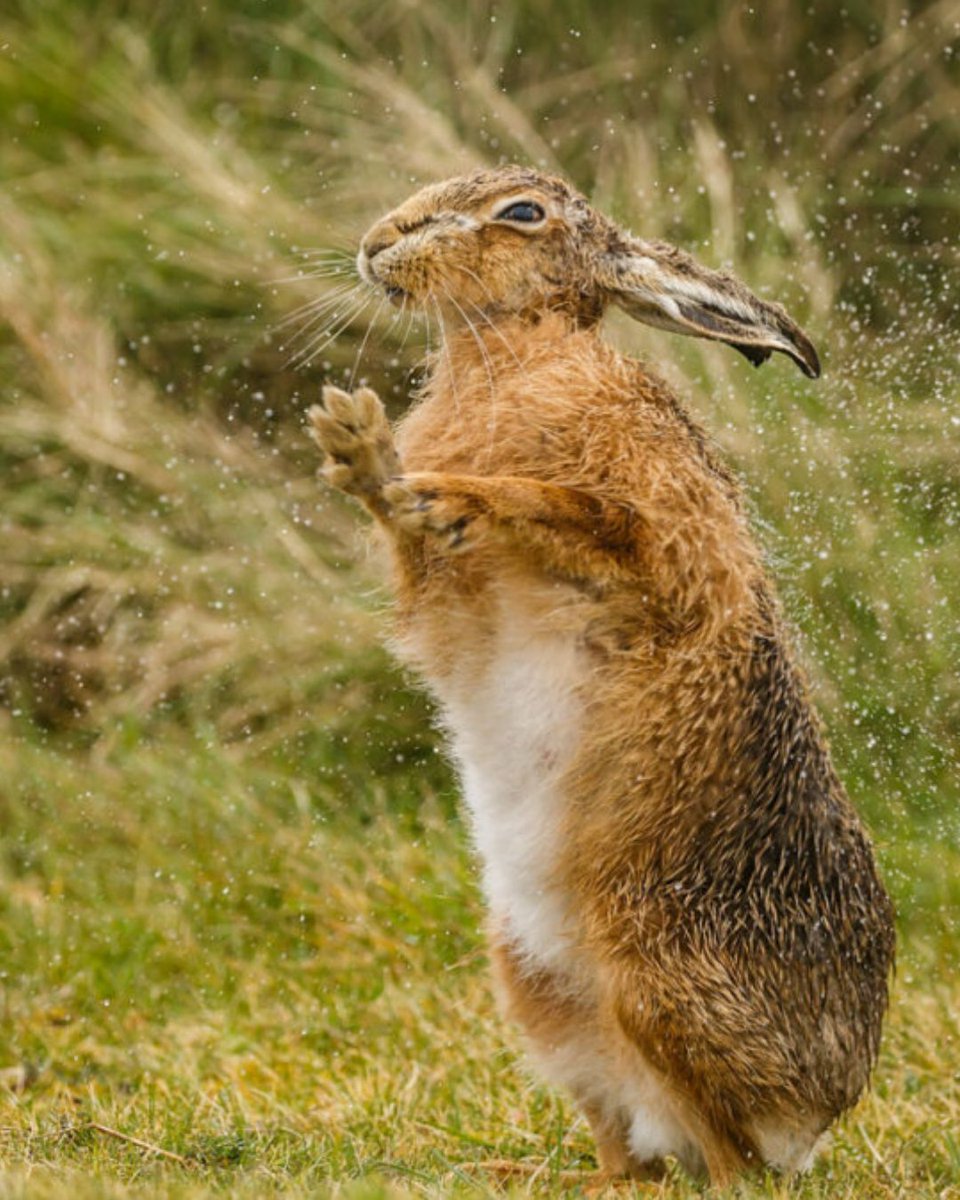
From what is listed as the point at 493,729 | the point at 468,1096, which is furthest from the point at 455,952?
the point at 493,729

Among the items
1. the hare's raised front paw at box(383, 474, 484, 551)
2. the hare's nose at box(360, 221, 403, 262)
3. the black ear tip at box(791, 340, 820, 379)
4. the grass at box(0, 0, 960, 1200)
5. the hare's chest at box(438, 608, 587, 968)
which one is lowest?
the grass at box(0, 0, 960, 1200)

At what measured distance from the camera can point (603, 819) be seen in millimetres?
3949

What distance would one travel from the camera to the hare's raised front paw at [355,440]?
3.77 m

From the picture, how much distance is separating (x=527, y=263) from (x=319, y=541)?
8.51ft

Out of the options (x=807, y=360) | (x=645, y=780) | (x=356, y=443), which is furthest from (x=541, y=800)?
(x=807, y=360)

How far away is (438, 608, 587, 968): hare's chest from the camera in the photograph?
396cm

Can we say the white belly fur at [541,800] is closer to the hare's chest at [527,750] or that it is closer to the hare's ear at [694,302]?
the hare's chest at [527,750]

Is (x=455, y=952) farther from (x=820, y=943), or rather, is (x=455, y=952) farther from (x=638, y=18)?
(x=638, y=18)

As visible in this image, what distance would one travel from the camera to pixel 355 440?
379 centimetres

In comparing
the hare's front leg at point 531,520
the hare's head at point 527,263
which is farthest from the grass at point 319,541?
the hare's head at point 527,263

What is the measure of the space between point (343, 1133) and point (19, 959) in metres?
1.39

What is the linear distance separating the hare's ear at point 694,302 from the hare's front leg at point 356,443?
0.64m

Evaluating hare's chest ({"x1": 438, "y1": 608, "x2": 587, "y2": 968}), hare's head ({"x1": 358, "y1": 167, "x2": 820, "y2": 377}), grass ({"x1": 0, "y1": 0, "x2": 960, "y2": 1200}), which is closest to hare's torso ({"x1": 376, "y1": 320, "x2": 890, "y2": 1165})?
hare's chest ({"x1": 438, "y1": 608, "x2": 587, "y2": 968})

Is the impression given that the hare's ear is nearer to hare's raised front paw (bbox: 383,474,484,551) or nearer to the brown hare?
the brown hare
